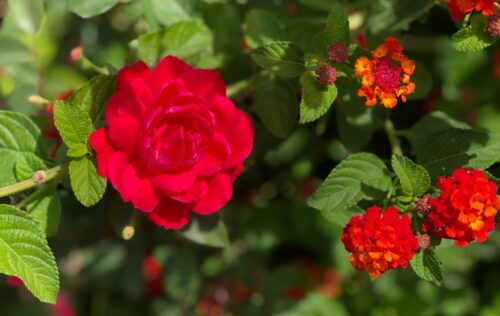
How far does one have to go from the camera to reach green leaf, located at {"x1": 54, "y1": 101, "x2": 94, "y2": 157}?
822 millimetres

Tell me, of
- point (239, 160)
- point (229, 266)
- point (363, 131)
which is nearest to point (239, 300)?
point (229, 266)

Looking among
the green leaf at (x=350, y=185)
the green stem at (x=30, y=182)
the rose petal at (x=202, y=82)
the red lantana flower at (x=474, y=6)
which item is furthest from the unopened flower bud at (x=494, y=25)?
the green stem at (x=30, y=182)

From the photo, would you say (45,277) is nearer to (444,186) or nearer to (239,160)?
(239,160)

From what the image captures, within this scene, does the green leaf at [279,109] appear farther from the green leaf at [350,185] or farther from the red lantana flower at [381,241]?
the red lantana flower at [381,241]

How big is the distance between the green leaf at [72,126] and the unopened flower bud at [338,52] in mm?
308

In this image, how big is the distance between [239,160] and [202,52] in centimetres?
25

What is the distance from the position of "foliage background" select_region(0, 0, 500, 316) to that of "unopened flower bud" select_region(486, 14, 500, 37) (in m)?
0.23

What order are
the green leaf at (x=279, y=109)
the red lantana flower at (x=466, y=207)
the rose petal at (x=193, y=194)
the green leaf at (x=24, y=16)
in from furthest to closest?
the green leaf at (x=24, y=16), the green leaf at (x=279, y=109), the rose petal at (x=193, y=194), the red lantana flower at (x=466, y=207)

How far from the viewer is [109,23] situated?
1561 millimetres

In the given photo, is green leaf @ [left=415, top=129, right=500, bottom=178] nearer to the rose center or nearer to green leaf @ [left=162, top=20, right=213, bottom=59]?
the rose center

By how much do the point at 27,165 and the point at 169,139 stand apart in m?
0.20

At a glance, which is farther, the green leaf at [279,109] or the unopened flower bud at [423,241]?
→ the green leaf at [279,109]

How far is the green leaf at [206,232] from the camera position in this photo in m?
0.99

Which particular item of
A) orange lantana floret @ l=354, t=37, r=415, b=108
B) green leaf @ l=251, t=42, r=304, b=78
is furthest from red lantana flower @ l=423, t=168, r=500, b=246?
green leaf @ l=251, t=42, r=304, b=78
